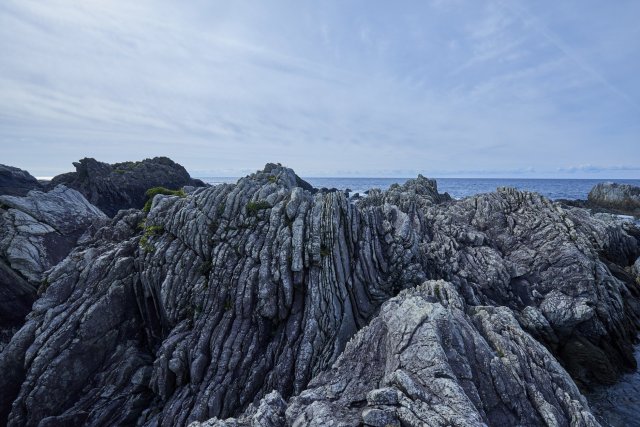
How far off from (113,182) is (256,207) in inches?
2408

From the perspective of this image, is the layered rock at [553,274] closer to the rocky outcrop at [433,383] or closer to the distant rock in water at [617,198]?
the rocky outcrop at [433,383]

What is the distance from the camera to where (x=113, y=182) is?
71.1 m

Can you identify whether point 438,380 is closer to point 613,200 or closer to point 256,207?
point 256,207

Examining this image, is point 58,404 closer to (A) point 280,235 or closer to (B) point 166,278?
(B) point 166,278

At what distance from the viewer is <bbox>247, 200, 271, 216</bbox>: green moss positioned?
25172 millimetres

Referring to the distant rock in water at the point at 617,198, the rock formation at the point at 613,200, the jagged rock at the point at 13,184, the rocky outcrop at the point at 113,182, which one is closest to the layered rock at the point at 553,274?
the rock formation at the point at 613,200

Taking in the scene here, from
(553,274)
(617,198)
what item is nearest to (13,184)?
(553,274)

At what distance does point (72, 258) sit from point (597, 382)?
1469 inches

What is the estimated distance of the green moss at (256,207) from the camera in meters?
25.2

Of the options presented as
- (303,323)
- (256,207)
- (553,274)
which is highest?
(256,207)

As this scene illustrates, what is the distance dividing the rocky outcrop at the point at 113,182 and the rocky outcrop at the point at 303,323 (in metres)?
47.3

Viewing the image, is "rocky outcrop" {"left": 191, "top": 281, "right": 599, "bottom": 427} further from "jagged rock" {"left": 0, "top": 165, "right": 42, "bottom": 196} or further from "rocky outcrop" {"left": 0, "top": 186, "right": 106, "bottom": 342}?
"jagged rock" {"left": 0, "top": 165, "right": 42, "bottom": 196}

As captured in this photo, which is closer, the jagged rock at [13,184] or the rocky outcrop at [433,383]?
the rocky outcrop at [433,383]

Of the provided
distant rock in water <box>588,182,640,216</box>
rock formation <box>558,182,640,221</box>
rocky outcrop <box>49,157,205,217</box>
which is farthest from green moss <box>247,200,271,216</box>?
distant rock in water <box>588,182,640,216</box>
